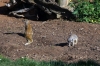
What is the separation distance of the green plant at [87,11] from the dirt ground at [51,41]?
0.90 ft

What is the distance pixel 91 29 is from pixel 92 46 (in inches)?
64.7

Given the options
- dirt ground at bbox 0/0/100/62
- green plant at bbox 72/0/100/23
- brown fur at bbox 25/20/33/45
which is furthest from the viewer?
green plant at bbox 72/0/100/23

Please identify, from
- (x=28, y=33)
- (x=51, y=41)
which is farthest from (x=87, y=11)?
(x=28, y=33)

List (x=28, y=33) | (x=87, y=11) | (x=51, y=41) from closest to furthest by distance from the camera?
1. (x=51, y=41)
2. (x=28, y=33)
3. (x=87, y=11)

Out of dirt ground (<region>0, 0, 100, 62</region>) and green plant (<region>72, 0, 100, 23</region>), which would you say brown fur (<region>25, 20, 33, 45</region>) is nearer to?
dirt ground (<region>0, 0, 100, 62</region>)

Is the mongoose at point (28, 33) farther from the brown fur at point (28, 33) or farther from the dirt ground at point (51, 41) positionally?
the dirt ground at point (51, 41)

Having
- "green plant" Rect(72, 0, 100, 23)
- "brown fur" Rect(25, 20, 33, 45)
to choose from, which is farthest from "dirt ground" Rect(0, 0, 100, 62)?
"green plant" Rect(72, 0, 100, 23)

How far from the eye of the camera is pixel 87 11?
38.9 feet

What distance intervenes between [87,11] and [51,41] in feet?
6.61

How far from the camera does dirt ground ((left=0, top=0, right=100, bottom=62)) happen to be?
9141mm

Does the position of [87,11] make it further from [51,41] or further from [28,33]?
[28,33]

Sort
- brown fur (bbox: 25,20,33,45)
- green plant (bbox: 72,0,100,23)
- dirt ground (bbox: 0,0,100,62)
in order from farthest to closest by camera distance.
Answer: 1. green plant (bbox: 72,0,100,23)
2. brown fur (bbox: 25,20,33,45)
3. dirt ground (bbox: 0,0,100,62)

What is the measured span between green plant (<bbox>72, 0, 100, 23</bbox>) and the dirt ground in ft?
0.90

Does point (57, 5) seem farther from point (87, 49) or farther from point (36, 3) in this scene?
point (87, 49)
